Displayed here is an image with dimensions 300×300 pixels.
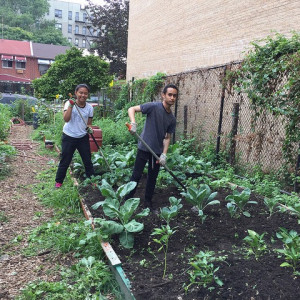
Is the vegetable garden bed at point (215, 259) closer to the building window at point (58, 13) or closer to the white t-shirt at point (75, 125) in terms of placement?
the white t-shirt at point (75, 125)

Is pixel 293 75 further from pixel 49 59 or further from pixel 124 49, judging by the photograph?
pixel 49 59

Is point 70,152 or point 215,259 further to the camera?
point 70,152

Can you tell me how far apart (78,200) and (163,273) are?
99.7 inches

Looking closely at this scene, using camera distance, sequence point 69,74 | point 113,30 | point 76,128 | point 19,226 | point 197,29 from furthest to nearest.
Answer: point 113,30, point 69,74, point 197,29, point 76,128, point 19,226

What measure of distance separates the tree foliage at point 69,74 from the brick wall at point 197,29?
309 centimetres

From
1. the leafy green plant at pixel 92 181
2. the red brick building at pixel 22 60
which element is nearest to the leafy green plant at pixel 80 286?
the leafy green plant at pixel 92 181

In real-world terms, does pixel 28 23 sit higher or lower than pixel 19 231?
higher

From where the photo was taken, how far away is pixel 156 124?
432 cm

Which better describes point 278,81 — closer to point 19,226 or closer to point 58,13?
point 19,226

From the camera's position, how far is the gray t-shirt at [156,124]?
426 centimetres

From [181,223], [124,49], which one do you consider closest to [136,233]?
[181,223]

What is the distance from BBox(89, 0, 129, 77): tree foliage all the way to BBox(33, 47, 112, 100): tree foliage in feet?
34.1

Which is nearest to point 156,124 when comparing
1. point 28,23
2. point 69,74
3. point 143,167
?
point 143,167

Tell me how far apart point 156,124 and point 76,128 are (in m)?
1.73
